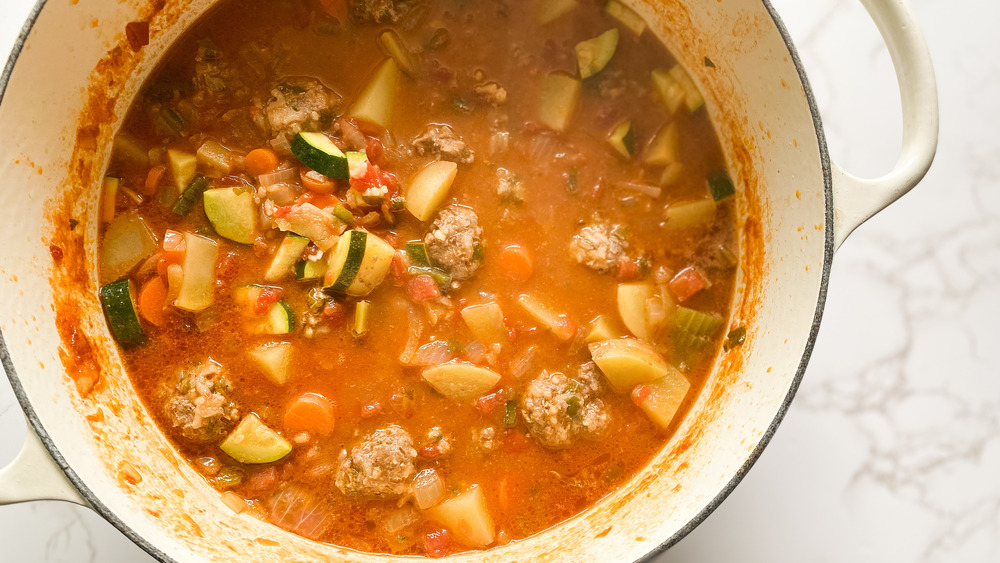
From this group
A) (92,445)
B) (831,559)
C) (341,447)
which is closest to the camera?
(92,445)

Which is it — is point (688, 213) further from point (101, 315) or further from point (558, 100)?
point (101, 315)

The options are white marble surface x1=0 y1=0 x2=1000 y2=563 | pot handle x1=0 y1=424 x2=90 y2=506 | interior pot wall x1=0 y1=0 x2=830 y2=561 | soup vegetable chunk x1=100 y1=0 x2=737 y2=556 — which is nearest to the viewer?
pot handle x1=0 y1=424 x2=90 y2=506

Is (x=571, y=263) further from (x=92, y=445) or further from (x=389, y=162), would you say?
(x=92, y=445)

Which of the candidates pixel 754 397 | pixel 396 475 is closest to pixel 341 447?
pixel 396 475

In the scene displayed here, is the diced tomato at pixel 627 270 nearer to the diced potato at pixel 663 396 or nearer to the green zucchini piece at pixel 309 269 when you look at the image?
the diced potato at pixel 663 396

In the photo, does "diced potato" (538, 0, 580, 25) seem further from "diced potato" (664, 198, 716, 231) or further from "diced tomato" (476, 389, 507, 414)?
"diced tomato" (476, 389, 507, 414)

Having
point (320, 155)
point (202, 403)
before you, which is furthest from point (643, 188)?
point (202, 403)

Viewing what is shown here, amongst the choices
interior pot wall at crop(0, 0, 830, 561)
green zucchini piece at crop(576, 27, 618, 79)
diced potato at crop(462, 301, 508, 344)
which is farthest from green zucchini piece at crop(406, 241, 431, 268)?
interior pot wall at crop(0, 0, 830, 561)
